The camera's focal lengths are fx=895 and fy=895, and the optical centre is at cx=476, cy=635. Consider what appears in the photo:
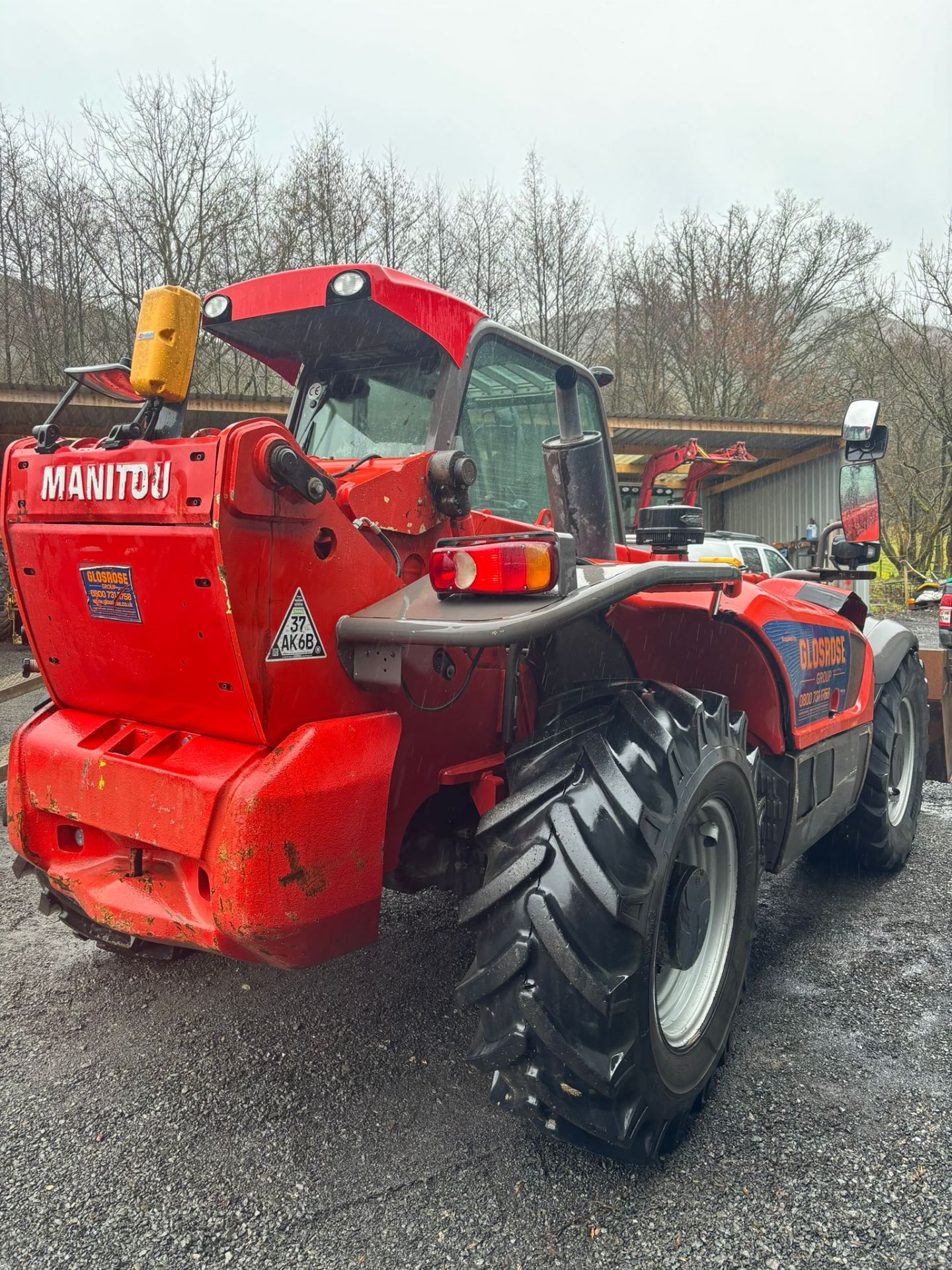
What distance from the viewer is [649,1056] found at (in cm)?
197

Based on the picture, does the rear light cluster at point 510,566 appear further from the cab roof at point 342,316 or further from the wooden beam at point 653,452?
the wooden beam at point 653,452

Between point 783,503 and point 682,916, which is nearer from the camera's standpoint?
point 682,916

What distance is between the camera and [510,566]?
1.88 metres

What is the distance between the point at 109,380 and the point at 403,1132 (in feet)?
6.94

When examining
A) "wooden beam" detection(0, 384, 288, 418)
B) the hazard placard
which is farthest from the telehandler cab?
"wooden beam" detection(0, 384, 288, 418)

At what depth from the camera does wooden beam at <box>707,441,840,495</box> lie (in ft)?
63.5

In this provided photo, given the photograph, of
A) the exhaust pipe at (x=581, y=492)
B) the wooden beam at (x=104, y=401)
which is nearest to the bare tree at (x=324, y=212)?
the wooden beam at (x=104, y=401)

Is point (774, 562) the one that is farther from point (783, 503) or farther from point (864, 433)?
point (864, 433)

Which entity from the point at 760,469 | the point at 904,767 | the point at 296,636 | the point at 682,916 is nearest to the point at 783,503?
the point at 760,469

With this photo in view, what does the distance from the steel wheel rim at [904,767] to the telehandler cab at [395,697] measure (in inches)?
61.1

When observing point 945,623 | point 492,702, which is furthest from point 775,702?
point 945,623

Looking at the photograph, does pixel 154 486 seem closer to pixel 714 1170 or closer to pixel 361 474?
pixel 361 474

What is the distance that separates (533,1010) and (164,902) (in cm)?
89

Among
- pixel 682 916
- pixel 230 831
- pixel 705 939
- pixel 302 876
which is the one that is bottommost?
pixel 705 939
